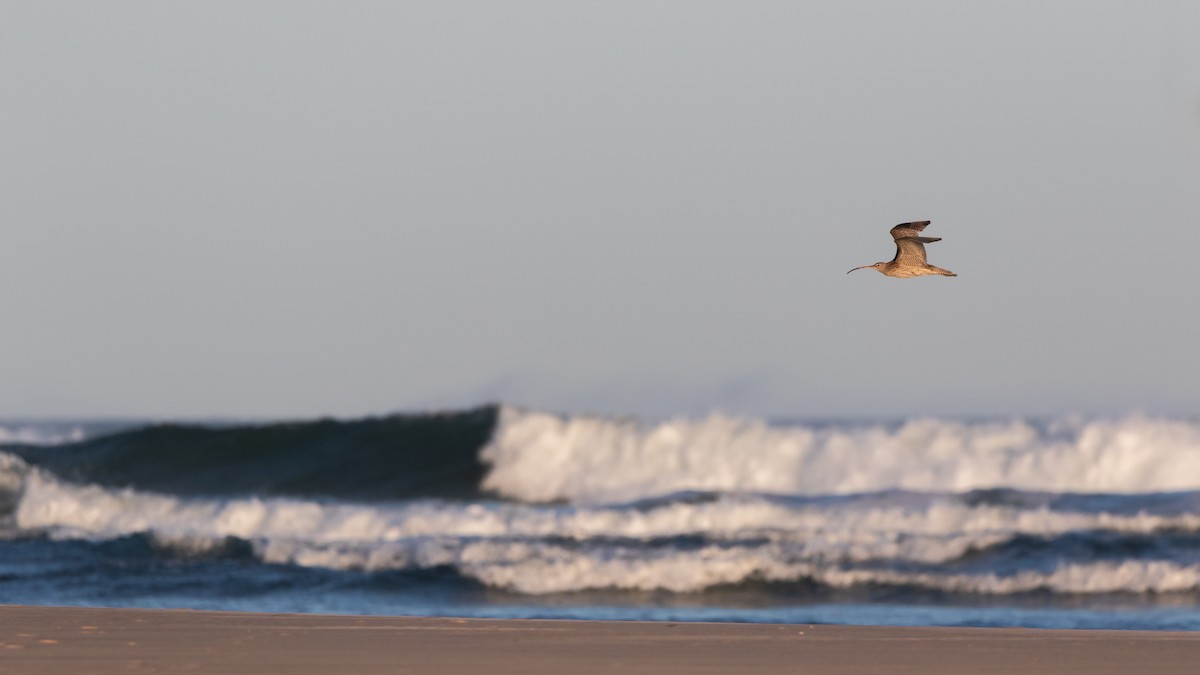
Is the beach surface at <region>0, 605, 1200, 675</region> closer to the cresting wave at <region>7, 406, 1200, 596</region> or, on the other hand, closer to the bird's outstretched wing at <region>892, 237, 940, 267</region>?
the bird's outstretched wing at <region>892, 237, 940, 267</region>

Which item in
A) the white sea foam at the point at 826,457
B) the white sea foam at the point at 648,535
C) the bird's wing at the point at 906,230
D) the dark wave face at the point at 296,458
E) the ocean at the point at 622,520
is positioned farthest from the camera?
the dark wave face at the point at 296,458

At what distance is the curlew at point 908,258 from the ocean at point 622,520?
2466 millimetres

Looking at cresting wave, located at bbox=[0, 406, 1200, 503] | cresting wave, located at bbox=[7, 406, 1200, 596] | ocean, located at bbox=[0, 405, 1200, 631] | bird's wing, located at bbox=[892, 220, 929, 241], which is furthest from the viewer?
cresting wave, located at bbox=[0, 406, 1200, 503]

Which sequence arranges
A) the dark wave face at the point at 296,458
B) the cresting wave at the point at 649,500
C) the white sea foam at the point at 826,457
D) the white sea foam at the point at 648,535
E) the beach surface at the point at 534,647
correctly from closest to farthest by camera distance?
the beach surface at the point at 534,647 < the white sea foam at the point at 648,535 < the cresting wave at the point at 649,500 < the white sea foam at the point at 826,457 < the dark wave face at the point at 296,458

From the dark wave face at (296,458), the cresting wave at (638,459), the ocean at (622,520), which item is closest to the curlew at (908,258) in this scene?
the ocean at (622,520)

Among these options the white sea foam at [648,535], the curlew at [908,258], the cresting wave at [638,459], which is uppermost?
the curlew at [908,258]

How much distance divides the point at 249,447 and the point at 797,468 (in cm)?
798

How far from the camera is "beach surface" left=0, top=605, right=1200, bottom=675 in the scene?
809cm

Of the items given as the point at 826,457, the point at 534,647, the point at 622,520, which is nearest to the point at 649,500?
the point at 622,520

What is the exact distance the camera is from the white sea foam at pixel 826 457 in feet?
65.6

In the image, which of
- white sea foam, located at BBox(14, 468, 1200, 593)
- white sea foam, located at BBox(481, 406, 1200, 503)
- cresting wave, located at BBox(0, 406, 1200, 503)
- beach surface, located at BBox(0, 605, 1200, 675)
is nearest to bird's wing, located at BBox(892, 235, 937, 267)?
beach surface, located at BBox(0, 605, 1200, 675)

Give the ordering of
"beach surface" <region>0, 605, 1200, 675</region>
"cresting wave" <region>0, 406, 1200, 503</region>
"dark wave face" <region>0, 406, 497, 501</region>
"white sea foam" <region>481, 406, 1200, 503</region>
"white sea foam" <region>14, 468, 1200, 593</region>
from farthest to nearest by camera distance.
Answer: "dark wave face" <region>0, 406, 497, 501</region> < "cresting wave" <region>0, 406, 1200, 503</region> < "white sea foam" <region>481, 406, 1200, 503</region> < "white sea foam" <region>14, 468, 1200, 593</region> < "beach surface" <region>0, 605, 1200, 675</region>

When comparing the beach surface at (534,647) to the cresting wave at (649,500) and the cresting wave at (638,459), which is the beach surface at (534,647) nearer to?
the cresting wave at (649,500)

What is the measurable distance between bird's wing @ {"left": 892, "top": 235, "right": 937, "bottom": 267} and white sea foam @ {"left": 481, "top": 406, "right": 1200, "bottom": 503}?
1071cm
